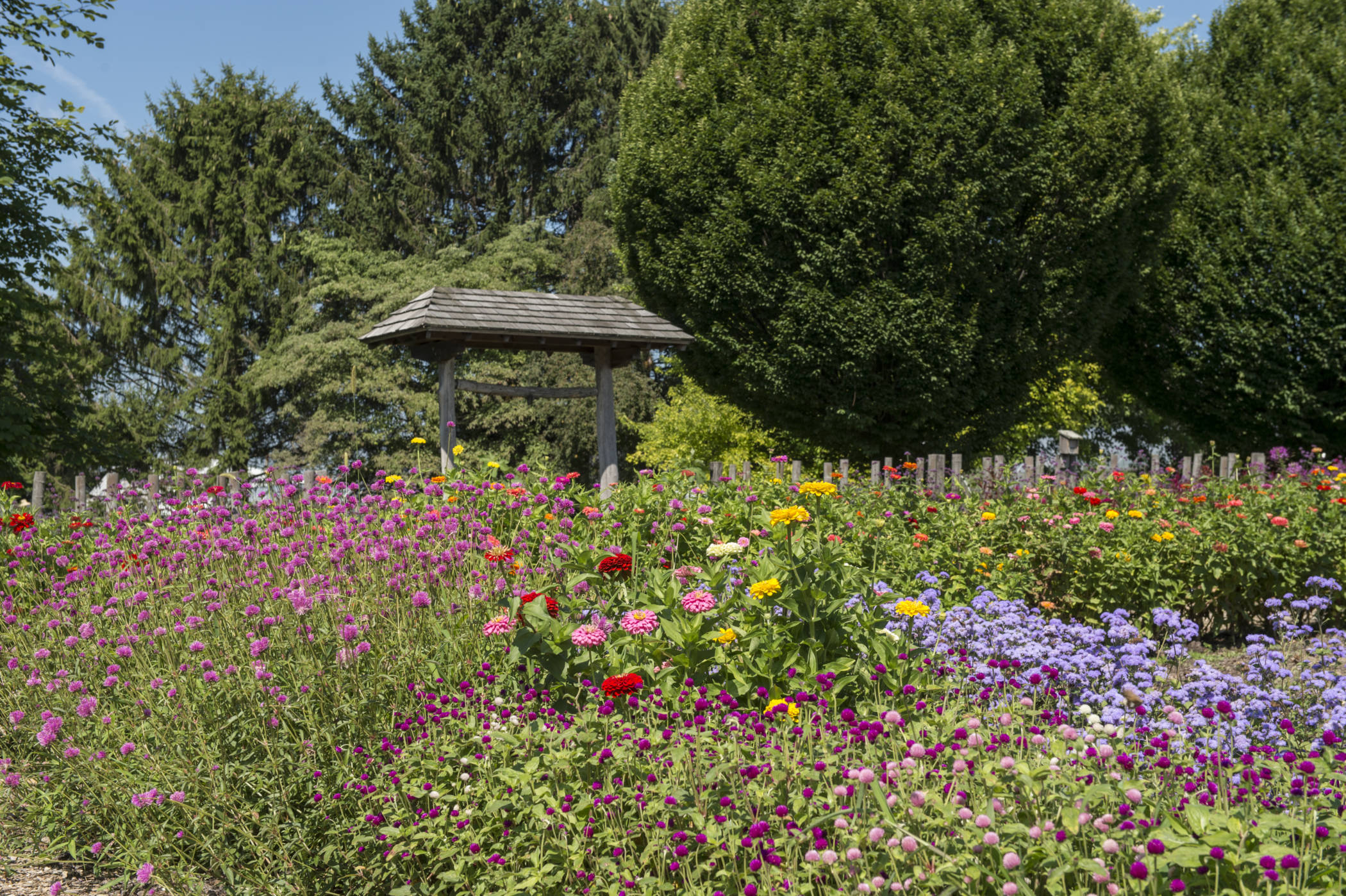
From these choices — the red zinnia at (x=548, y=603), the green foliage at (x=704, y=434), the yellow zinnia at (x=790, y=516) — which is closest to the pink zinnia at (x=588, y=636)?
the red zinnia at (x=548, y=603)

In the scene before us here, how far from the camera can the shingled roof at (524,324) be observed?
10.3 m

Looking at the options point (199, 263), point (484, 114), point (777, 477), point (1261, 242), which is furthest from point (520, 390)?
point (199, 263)

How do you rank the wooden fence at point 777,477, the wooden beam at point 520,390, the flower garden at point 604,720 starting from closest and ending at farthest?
the flower garden at point 604,720, the wooden fence at point 777,477, the wooden beam at point 520,390

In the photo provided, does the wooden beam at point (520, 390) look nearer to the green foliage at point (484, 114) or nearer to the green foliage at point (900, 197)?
the green foliage at point (900, 197)

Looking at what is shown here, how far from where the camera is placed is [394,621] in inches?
150

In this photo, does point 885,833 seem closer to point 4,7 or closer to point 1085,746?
point 1085,746

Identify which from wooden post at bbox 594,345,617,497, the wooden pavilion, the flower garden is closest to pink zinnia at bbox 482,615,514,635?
the flower garden

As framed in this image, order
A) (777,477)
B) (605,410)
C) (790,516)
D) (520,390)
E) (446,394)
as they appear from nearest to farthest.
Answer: (790,516), (777,477), (446,394), (520,390), (605,410)

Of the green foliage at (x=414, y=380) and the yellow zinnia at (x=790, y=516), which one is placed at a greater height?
the green foliage at (x=414, y=380)

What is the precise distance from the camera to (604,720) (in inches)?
116

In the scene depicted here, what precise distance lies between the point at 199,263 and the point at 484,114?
30.6ft

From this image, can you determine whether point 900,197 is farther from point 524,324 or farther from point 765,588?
point 765,588

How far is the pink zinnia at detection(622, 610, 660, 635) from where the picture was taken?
3.22 meters

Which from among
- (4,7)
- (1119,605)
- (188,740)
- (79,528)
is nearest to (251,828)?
(188,740)
